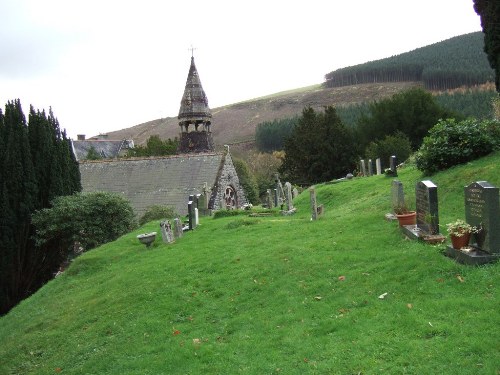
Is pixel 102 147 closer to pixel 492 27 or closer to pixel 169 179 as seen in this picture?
pixel 169 179

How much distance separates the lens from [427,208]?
10086 mm

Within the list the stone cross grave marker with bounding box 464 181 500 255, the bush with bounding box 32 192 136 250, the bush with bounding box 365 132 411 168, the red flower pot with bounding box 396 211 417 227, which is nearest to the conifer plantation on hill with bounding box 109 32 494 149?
the bush with bounding box 365 132 411 168

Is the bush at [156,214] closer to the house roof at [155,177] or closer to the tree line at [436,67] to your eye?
the house roof at [155,177]

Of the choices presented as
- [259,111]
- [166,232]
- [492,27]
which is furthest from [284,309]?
[259,111]

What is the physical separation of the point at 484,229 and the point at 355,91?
421 feet

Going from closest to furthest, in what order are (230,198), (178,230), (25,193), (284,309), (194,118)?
(284,309) < (178,230) < (25,193) < (230,198) < (194,118)

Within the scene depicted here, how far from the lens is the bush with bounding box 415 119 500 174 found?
1612 cm

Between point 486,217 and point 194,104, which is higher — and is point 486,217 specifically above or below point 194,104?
below

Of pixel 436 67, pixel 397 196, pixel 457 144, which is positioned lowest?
pixel 397 196

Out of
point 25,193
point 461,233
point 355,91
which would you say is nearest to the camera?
point 461,233

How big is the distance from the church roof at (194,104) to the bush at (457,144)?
24866 millimetres

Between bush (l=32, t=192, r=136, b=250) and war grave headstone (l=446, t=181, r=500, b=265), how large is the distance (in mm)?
17635

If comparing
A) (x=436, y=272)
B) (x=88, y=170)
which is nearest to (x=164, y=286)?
(x=436, y=272)

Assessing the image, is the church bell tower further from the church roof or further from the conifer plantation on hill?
the conifer plantation on hill
